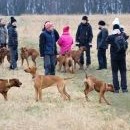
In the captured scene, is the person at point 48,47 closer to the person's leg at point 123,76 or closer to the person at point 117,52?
the person at point 117,52

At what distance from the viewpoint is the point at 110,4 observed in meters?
92.6

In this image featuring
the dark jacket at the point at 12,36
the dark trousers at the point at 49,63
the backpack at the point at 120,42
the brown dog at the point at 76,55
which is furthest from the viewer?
the dark jacket at the point at 12,36

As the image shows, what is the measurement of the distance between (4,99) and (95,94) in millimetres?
2842

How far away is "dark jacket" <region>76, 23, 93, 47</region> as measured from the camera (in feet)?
70.7

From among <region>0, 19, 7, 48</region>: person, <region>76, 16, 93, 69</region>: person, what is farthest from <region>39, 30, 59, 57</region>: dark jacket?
<region>0, 19, 7, 48</region>: person

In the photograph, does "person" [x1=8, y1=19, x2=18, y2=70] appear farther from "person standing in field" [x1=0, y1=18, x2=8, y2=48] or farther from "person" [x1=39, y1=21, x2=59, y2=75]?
"person" [x1=39, y1=21, x2=59, y2=75]

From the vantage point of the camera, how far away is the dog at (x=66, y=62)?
20.6m

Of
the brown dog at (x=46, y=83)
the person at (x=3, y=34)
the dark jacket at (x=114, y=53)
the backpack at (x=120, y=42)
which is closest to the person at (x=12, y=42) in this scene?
the person at (x=3, y=34)

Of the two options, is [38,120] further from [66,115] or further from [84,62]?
[84,62]

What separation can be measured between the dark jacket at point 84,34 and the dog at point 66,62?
117 cm

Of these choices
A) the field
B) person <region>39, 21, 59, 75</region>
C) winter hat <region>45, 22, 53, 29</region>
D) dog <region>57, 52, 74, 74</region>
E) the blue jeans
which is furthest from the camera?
the blue jeans

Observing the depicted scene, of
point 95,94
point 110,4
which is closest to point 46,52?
Answer: point 95,94

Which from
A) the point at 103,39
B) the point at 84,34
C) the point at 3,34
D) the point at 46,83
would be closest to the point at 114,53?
the point at 46,83

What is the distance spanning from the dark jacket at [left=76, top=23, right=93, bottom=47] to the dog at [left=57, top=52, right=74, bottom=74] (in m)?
1.17
